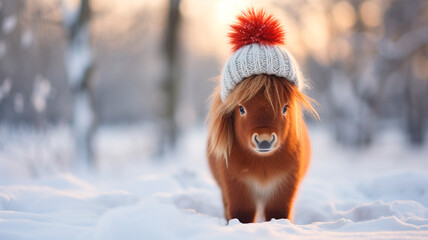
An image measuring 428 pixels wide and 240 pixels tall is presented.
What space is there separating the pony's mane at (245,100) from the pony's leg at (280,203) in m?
0.52

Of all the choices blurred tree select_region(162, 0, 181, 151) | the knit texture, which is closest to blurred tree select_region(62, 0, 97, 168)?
blurred tree select_region(162, 0, 181, 151)

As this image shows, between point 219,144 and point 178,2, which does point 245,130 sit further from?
point 178,2

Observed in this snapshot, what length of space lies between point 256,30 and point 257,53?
11.1 inches

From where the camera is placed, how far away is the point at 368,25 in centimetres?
1246

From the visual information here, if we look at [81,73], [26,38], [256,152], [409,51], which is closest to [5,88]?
[26,38]

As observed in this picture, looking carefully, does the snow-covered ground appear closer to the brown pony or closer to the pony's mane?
the brown pony

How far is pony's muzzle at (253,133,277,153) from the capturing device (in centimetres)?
220

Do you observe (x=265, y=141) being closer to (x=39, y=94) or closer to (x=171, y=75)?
(x=39, y=94)

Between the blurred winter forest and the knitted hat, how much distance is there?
0.26 meters

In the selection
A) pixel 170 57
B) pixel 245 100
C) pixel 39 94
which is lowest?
pixel 245 100

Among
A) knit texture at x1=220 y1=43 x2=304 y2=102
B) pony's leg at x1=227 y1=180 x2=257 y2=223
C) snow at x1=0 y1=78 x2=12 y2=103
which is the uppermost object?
snow at x1=0 y1=78 x2=12 y2=103

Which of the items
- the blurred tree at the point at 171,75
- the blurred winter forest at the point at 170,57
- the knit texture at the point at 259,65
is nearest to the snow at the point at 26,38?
the blurred winter forest at the point at 170,57

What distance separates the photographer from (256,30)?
2.65 meters

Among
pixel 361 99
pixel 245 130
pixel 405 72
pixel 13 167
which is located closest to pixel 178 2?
pixel 13 167
